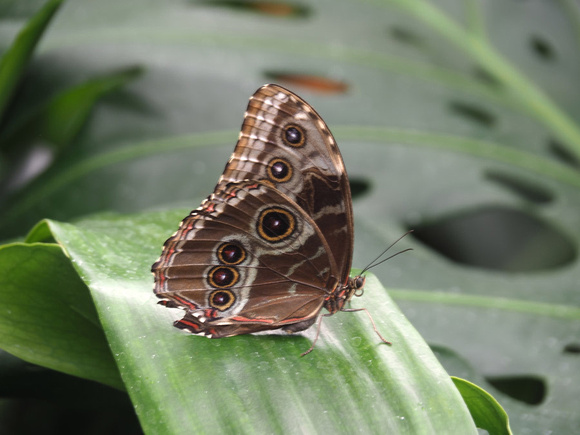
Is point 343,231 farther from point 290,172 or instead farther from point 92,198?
point 92,198

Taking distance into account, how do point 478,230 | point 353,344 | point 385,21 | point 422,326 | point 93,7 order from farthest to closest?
1. point 478,230
2. point 385,21
3. point 93,7
4. point 422,326
5. point 353,344

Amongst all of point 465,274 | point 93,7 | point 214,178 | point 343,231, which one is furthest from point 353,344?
point 93,7

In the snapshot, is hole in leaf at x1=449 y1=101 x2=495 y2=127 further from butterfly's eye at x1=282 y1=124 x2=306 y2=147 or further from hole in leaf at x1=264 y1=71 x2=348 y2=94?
butterfly's eye at x1=282 y1=124 x2=306 y2=147

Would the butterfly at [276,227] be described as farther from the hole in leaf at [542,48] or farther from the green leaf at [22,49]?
the hole in leaf at [542,48]

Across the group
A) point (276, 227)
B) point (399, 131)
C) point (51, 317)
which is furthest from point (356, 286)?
point (399, 131)

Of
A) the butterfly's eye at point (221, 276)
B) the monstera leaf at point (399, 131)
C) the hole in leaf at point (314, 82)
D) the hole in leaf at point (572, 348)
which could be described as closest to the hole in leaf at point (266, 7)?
the monstera leaf at point (399, 131)

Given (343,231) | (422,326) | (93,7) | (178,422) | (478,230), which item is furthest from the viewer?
(478,230)

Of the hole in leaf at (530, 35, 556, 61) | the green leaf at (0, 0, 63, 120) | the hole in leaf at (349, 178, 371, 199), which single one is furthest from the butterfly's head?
the hole in leaf at (530, 35, 556, 61)

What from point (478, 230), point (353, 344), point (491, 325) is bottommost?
point (478, 230)
